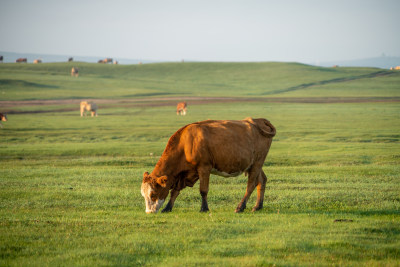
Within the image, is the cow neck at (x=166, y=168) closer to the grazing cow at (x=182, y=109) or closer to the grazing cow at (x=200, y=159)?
the grazing cow at (x=200, y=159)

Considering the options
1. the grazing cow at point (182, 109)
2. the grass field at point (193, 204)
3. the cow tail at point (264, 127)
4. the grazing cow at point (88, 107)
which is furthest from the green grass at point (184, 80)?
the cow tail at point (264, 127)

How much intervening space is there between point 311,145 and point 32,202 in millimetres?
19262

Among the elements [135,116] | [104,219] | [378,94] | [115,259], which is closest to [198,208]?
[104,219]

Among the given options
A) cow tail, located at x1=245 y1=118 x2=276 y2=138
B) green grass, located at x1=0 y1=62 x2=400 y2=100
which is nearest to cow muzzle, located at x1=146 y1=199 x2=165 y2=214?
cow tail, located at x1=245 y1=118 x2=276 y2=138

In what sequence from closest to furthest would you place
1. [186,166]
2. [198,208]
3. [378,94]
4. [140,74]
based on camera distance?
[186,166] < [198,208] < [378,94] < [140,74]

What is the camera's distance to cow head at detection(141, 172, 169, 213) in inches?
460

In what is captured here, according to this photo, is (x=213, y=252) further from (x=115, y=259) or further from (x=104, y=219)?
(x=104, y=219)

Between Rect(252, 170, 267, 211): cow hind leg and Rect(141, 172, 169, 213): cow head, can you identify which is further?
Rect(252, 170, 267, 211): cow hind leg

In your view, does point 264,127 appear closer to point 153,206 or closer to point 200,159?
point 200,159

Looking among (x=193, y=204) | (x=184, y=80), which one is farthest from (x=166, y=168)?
(x=184, y=80)

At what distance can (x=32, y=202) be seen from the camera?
45.9 feet

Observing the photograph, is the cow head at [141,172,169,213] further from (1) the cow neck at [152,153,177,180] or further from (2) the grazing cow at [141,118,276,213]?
(1) the cow neck at [152,153,177,180]

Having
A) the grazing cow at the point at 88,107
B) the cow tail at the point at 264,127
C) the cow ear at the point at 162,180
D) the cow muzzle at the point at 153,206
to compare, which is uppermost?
the cow tail at the point at 264,127

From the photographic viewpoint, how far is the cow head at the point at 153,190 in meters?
11.7
